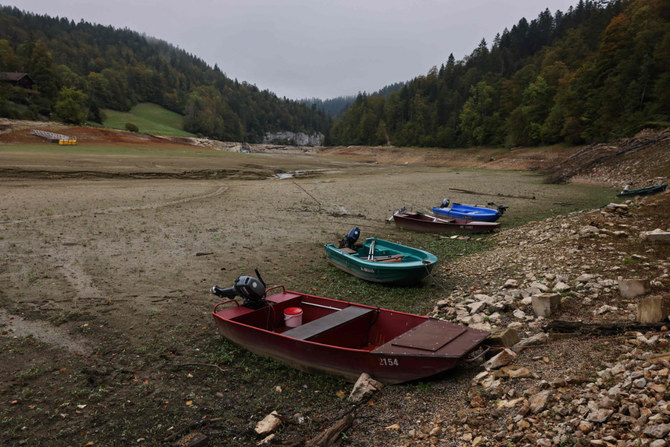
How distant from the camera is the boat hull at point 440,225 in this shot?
55.0 ft

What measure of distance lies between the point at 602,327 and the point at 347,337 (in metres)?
4.43

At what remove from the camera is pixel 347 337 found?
736 centimetres

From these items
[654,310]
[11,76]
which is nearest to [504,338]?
[654,310]

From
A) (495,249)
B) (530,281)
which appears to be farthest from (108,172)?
(530,281)

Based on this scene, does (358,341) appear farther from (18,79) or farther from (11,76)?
(11,76)

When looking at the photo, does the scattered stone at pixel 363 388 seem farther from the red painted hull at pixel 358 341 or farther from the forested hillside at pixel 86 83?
the forested hillside at pixel 86 83

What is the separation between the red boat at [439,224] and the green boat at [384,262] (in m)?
5.06

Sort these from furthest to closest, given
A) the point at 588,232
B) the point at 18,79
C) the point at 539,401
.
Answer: the point at 18,79, the point at 588,232, the point at 539,401

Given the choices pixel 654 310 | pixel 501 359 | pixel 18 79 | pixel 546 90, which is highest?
pixel 18 79

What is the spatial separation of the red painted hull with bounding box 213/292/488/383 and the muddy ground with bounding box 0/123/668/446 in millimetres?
299

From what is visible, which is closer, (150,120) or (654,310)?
(654,310)

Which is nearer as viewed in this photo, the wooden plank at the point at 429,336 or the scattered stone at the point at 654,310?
the scattered stone at the point at 654,310

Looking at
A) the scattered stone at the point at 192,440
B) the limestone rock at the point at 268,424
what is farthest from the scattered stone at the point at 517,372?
the scattered stone at the point at 192,440

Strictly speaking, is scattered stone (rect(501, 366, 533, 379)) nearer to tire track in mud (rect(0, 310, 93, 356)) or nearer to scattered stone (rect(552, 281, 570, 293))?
scattered stone (rect(552, 281, 570, 293))
